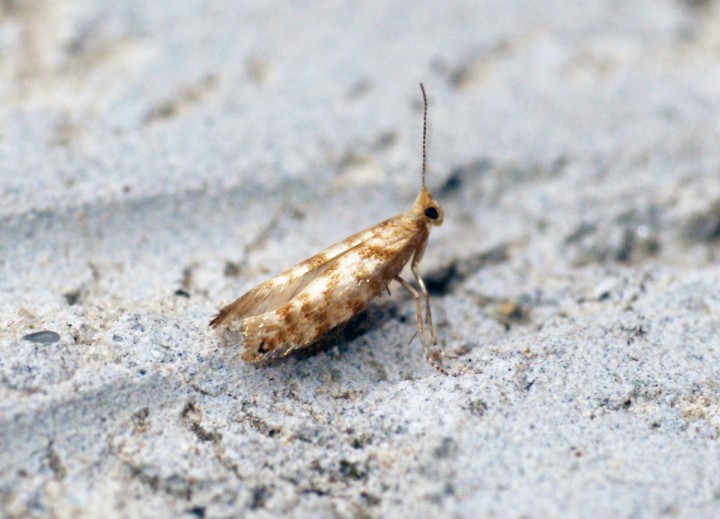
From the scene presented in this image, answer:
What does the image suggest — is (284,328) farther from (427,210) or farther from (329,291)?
(427,210)

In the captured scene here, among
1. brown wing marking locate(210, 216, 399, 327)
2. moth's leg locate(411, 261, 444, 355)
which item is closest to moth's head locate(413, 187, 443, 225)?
moth's leg locate(411, 261, 444, 355)

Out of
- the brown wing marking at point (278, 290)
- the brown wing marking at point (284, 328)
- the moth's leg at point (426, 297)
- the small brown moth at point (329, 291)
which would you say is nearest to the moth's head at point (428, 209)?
the small brown moth at point (329, 291)

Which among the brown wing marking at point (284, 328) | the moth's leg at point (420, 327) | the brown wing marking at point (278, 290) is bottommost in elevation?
the moth's leg at point (420, 327)

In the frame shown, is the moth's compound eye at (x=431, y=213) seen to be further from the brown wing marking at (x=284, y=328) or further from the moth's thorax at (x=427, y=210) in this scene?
the brown wing marking at (x=284, y=328)

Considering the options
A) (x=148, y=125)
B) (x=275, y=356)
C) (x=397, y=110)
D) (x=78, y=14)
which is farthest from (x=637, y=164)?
(x=78, y=14)

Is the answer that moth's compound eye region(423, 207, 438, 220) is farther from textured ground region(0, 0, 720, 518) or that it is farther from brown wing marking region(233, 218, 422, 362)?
brown wing marking region(233, 218, 422, 362)

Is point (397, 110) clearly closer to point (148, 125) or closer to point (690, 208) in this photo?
point (148, 125)
